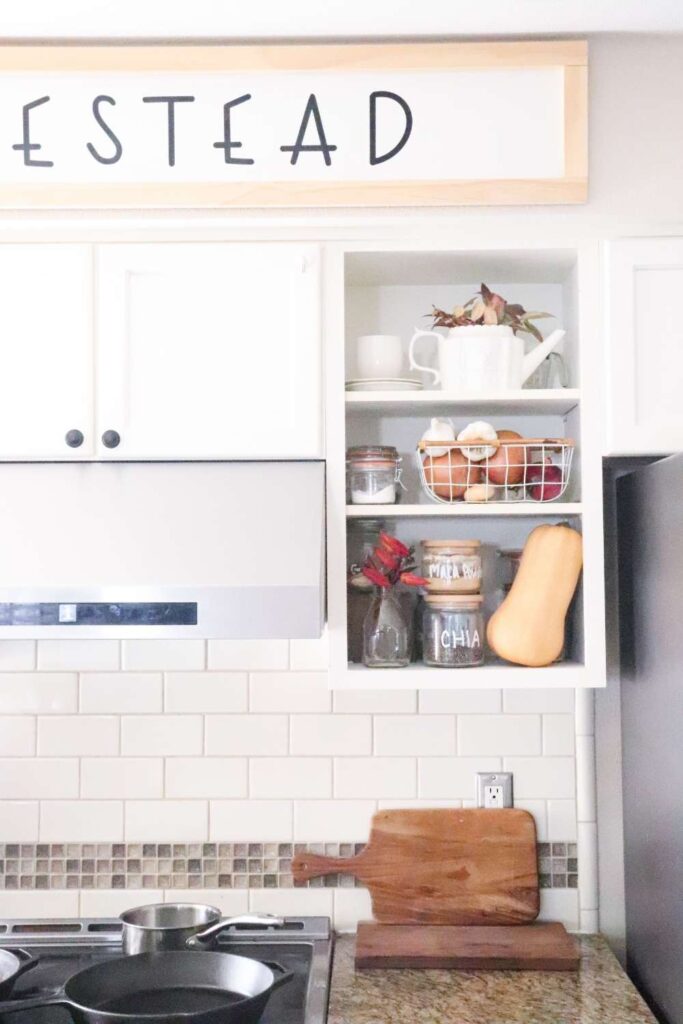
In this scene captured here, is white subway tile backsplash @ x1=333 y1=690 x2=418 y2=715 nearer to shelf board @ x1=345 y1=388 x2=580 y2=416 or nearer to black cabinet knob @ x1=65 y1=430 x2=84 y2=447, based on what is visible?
shelf board @ x1=345 y1=388 x2=580 y2=416

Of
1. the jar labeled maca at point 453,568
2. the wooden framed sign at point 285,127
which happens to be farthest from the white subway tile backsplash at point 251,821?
the wooden framed sign at point 285,127

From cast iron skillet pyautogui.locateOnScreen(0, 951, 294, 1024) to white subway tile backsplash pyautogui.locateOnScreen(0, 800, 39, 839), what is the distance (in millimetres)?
408

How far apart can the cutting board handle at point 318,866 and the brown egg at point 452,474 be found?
79 cm

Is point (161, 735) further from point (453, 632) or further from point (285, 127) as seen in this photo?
point (285, 127)

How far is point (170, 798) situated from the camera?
2.19 metres

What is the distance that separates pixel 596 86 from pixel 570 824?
144cm

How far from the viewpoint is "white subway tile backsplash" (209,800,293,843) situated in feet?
7.15

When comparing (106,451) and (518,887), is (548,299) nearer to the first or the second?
(106,451)

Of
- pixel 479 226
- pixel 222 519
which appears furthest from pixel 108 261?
pixel 479 226

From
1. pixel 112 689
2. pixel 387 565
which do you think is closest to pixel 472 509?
pixel 387 565

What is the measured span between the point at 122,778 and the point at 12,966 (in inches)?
16.8

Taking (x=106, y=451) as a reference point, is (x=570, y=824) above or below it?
below

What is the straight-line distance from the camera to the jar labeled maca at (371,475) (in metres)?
1.95

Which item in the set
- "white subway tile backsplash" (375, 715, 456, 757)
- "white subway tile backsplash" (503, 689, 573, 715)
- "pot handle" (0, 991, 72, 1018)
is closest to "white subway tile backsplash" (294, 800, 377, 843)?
"white subway tile backsplash" (375, 715, 456, 757)
